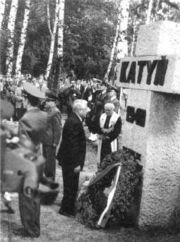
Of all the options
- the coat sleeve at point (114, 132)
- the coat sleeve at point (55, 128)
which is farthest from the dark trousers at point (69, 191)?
the coat sleeve at point (114, 132)

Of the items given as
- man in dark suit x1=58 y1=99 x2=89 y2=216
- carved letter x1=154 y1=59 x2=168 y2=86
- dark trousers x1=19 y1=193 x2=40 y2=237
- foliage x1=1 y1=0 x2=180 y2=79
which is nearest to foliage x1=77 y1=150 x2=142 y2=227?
man in dark suit x1=58 y1=99 x2=89 y2=216

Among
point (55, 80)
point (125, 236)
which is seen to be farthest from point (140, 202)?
point (55, 80)

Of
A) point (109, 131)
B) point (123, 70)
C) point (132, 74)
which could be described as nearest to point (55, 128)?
point (109, 131)

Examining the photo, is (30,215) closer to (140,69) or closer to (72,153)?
(72,153)

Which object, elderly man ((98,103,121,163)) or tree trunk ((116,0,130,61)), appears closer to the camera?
elderly man ((98,103,121,163))

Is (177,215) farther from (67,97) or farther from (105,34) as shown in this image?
(105,34)

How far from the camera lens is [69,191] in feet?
22.7

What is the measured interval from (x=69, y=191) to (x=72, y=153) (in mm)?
597

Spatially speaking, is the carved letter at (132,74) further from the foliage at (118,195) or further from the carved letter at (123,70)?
the foliage at (118,195)

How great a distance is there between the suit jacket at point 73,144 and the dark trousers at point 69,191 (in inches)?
7.0

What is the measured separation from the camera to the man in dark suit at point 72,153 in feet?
21.8

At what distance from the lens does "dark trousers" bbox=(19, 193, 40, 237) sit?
5.79 m

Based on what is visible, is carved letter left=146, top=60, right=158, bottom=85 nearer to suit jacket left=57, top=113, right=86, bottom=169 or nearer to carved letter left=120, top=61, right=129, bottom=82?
carved letter left=120, top=61, right=129, bottom=82

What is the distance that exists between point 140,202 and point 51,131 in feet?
8.10
